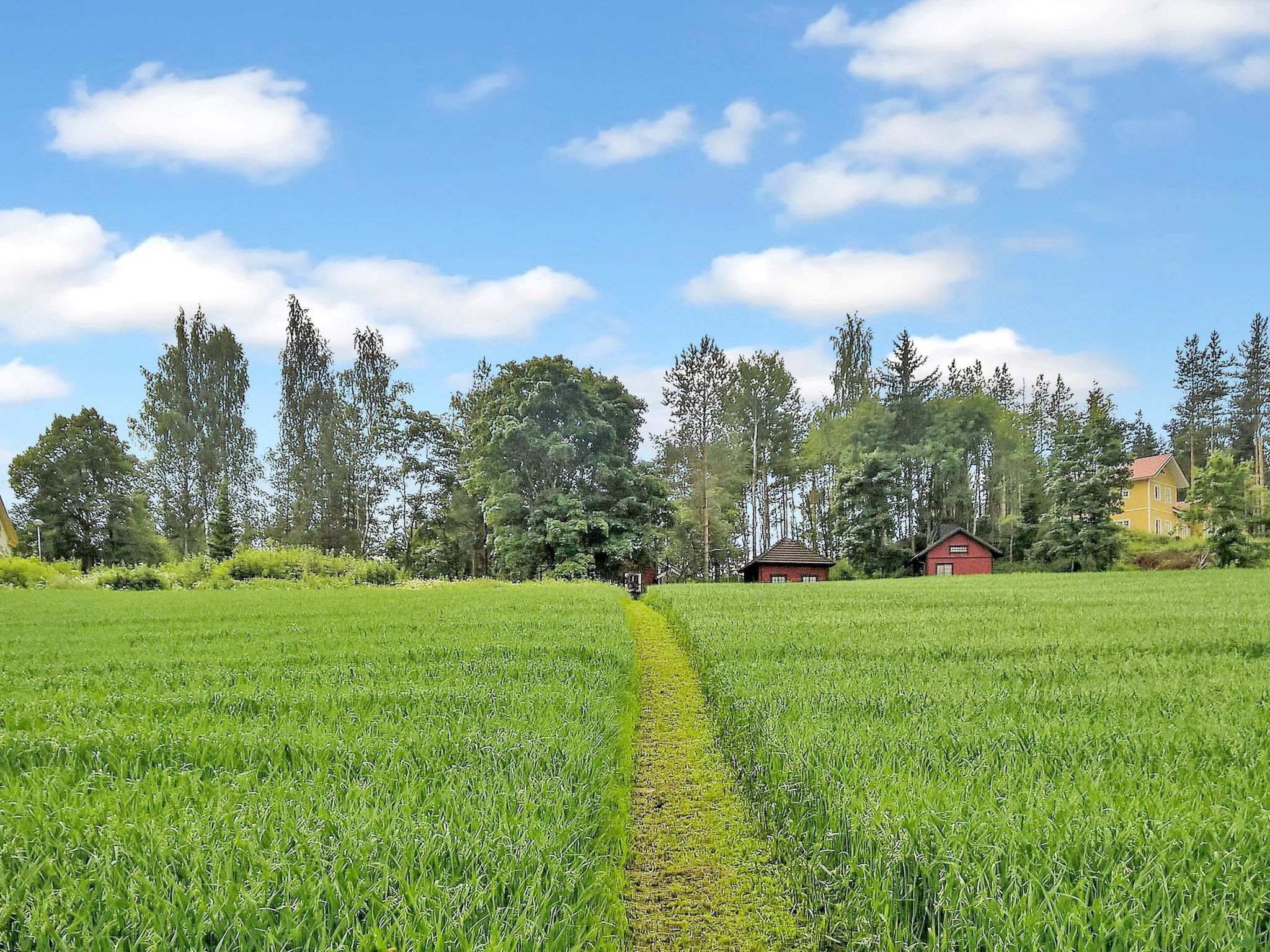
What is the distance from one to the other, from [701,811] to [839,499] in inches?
1614

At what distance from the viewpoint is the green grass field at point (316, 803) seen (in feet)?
7.57

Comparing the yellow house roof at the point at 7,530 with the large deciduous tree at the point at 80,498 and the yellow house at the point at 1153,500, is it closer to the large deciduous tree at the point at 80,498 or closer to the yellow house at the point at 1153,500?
the large deciduous tree at the point at 80,498

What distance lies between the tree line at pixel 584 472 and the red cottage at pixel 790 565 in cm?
260

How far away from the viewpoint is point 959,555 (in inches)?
1634

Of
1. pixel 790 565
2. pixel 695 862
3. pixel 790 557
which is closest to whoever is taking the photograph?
pixel 695 862

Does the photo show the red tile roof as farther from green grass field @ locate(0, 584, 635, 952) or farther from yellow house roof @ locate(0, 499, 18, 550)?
yellow house roof @ locate(0, 499, 18, 550)

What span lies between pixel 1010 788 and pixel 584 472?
1341 inches

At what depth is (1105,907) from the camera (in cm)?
232

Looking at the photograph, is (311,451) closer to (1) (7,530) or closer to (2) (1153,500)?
(1) (7,530)

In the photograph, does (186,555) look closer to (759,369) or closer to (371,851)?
(759,369)

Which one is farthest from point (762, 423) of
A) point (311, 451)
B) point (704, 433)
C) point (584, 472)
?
point (311, 451)

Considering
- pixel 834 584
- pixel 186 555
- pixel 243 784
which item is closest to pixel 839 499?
pixel 834 584

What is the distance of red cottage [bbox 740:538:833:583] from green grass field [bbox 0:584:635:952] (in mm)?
36187

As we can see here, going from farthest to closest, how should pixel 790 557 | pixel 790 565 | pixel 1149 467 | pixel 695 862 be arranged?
pixel 1149 467, pixel 790 557, pixel 790 565, pixel 695 862
